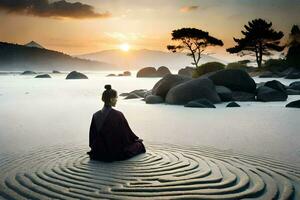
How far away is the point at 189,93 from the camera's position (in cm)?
1659

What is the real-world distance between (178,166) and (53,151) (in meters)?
2.72

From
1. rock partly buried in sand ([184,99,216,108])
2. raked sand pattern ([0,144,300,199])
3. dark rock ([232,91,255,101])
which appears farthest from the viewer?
dark rock ([232,91,255,101])

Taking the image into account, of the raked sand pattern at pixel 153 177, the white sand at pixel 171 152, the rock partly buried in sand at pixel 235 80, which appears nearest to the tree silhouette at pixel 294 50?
the rock partly buried in sand at pixel 235 80

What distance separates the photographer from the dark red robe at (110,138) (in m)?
6.12

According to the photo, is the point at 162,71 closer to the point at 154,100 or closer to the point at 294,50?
the point at 294,50

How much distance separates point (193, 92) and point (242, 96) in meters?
3.06

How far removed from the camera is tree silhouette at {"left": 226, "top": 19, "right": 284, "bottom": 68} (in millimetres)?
50781

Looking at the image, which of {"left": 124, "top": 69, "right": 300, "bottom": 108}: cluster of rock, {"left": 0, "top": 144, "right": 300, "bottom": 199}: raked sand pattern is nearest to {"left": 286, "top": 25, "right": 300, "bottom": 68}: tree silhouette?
{"left": 124, "top": 69, "right": 300, "bottom": 108}: cluster of rock

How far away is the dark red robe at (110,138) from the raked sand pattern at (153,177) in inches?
6.7

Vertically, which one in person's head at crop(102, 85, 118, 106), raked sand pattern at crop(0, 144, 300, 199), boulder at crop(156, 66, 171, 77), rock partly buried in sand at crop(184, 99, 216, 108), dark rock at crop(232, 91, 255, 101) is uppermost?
boulder at crop(156, 66, 171, 77)

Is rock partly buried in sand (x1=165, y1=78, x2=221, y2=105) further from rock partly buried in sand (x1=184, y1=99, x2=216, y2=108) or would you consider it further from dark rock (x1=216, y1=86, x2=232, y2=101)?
rock partly buried in sand (x1=184, y1=99, x2=216, y2=108)

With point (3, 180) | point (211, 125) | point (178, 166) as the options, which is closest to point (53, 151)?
point (3, 180)

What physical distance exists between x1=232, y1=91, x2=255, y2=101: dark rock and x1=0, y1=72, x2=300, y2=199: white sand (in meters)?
4.26

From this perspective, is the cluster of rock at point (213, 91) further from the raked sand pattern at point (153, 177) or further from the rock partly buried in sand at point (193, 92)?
the raked sand pattern at point (153, 177)
